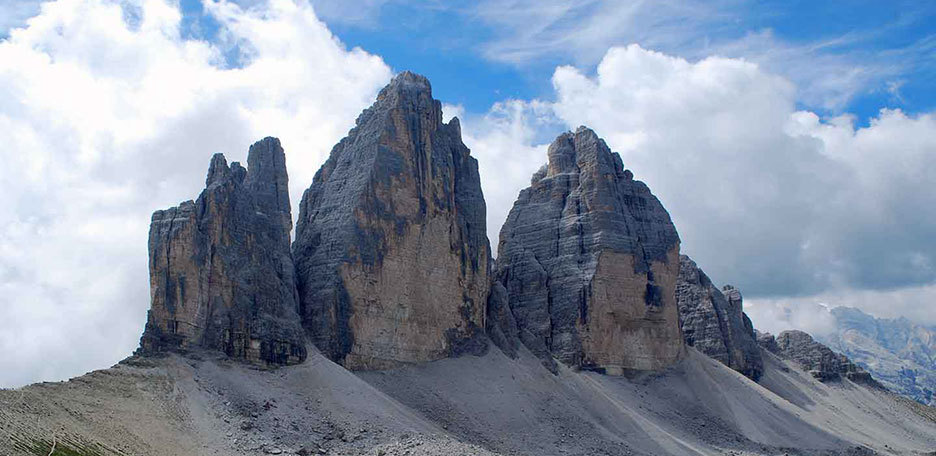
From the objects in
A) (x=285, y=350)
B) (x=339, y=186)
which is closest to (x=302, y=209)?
(x=339, y=186)

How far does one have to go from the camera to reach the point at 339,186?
246ft

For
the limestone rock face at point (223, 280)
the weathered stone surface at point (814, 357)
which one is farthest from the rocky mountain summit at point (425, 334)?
the weathered stone surface at point (814, 357)

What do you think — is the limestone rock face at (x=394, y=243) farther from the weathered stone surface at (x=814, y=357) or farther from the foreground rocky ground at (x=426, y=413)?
the weathered stone surface at (x=814, y=357)

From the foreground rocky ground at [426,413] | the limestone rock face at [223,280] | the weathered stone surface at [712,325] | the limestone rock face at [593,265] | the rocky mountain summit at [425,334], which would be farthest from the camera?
the weathered stone surface at [712,325]

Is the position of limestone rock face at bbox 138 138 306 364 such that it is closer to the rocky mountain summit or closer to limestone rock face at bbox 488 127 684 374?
→ the rocky mountain summit

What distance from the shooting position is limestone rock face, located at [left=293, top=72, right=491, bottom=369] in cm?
6962

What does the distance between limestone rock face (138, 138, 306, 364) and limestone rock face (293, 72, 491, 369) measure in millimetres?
3486

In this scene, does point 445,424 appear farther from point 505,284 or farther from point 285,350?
point 505,284

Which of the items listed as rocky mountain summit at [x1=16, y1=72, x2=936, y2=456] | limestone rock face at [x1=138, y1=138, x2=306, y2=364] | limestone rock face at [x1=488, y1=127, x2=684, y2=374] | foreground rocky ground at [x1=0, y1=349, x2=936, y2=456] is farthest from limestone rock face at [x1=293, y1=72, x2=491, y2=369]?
limestone rock face at [x1=488, y1=127, x2=684, y2=374]

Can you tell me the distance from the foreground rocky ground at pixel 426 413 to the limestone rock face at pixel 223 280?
163 cm

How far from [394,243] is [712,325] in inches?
1764

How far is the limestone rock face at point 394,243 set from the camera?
228ft

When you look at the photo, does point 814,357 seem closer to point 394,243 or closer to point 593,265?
point 593,265

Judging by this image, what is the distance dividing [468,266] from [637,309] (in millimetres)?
19492
